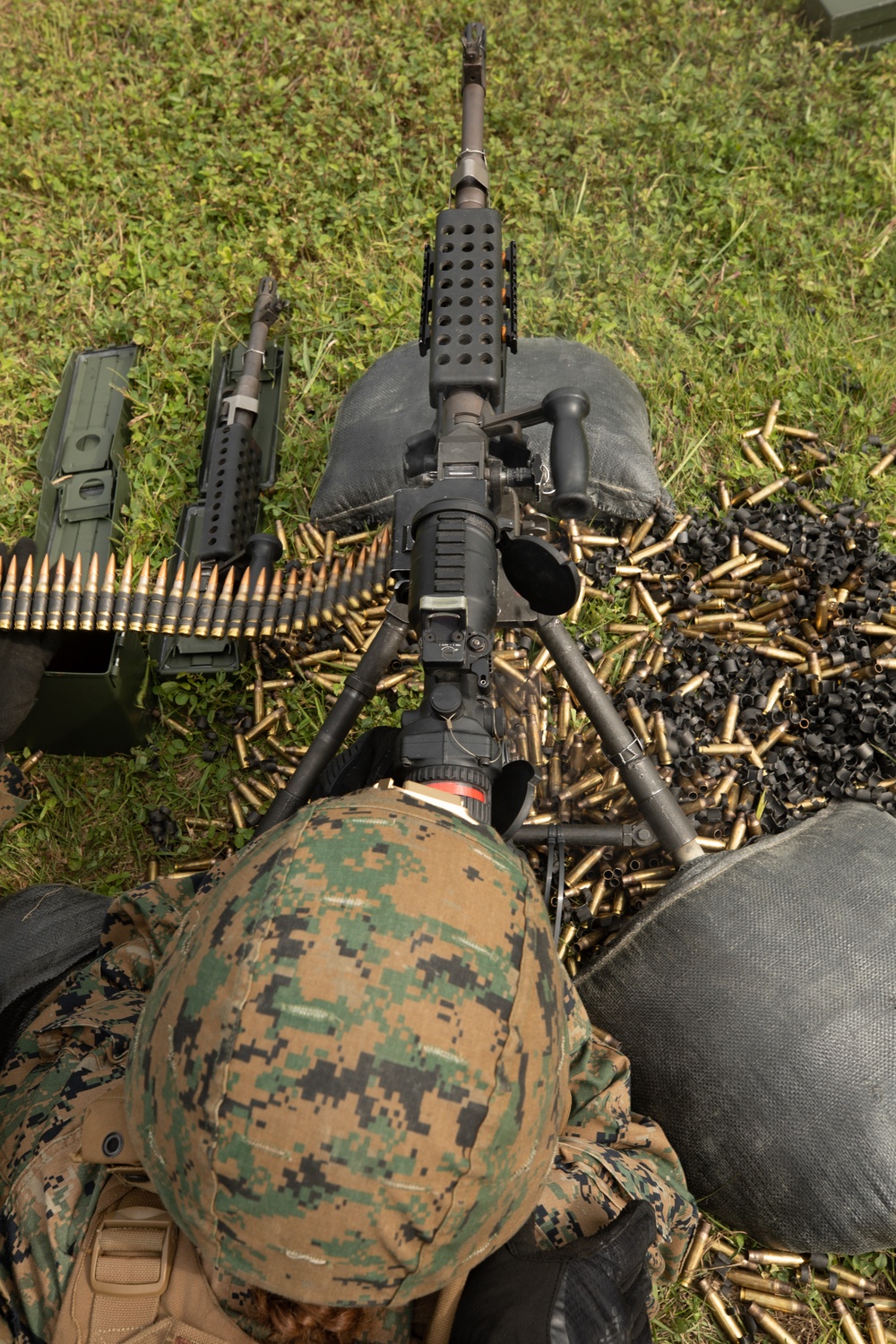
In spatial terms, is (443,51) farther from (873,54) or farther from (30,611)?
(30,611)

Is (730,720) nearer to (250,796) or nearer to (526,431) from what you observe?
(526,431)

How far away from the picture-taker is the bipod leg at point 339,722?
350cm

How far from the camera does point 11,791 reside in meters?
4.41

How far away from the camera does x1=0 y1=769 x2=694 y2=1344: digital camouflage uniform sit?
1829 millimetres

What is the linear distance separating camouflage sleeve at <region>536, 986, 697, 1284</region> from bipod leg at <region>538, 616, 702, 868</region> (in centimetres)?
83

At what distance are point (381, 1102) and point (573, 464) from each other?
192 cm

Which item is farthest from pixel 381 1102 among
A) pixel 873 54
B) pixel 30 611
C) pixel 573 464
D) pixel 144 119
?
pixel 873 54

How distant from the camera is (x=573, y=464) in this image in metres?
2.97

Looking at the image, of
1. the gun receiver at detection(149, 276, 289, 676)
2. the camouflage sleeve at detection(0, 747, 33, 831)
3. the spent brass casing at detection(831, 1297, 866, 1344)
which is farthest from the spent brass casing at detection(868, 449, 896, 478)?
the camouflage sleeve at detection(0, 747, 33, 831)

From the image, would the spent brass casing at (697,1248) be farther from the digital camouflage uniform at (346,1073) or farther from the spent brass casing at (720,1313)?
the digital camouflage uniform at (346,1073)

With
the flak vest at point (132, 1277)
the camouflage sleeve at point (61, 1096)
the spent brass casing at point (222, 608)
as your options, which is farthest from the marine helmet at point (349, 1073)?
the spent brass casing at point (222, 608)

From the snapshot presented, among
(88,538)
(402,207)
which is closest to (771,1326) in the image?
(88,538)

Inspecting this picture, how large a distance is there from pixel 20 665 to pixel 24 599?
29cm

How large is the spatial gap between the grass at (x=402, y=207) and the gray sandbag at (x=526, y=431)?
380 mm
